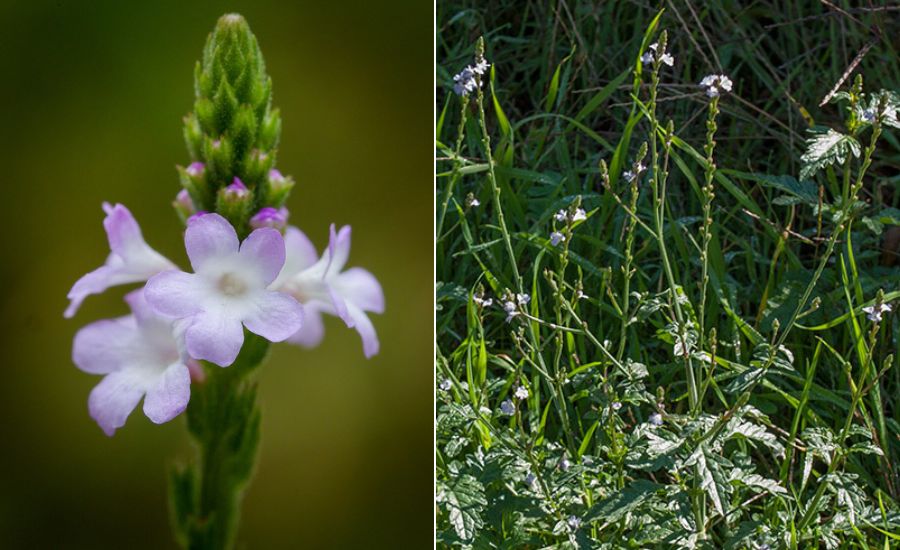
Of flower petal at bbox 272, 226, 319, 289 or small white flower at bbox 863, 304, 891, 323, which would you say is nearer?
flower petal at bbox 272, 226, 319, 289

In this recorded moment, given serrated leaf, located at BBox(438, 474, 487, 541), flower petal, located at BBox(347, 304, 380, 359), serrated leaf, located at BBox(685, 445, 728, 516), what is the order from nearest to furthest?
flower petal, located at BBox(347, 304, 380, 359) → serrated leaf, located at BBox(685, 445, 728, 516) → serrated leaf, located at BBox(438, 474, 487, 541)

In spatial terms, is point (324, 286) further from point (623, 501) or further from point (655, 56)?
point (655, 56)

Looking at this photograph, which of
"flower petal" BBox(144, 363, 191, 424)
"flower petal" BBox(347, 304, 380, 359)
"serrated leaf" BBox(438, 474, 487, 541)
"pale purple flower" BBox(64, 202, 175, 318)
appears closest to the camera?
"flower petal" BBox(144, 363, 191, 424)

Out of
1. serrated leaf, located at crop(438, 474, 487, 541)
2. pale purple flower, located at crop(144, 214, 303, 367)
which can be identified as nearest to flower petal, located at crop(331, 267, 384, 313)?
pale purple flower, located at crop(144, 214, 303, 367)

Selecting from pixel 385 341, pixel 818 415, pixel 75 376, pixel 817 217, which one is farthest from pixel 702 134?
pixel 75 376

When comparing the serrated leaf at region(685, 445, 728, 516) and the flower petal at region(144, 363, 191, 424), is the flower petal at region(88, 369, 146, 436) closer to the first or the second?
the flower petal at region(144, 363, 191, 424)

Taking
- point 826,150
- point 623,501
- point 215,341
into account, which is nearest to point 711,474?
point 623,501

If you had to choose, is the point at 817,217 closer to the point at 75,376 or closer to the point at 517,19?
the point at 517,19
